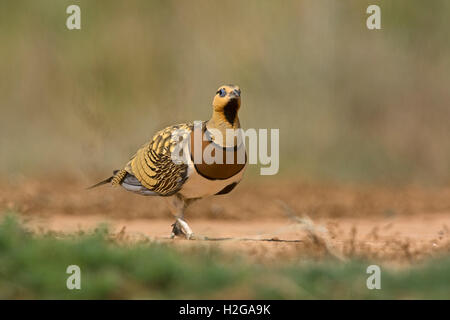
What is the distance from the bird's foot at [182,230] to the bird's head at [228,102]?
944mm

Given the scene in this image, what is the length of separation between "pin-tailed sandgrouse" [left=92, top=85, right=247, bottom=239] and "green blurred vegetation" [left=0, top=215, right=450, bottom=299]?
1355mm

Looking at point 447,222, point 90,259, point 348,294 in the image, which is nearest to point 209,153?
point 90,259

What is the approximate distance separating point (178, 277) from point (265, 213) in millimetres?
5286

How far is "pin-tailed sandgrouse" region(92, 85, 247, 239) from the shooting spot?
6.95m

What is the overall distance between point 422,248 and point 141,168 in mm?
2371

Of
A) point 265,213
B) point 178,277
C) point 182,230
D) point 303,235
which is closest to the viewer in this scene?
point 178,277

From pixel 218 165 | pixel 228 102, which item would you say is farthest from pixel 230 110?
pixel 218 165

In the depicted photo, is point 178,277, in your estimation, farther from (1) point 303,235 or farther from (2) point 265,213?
(2) point 265,213

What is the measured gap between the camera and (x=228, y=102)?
697cm

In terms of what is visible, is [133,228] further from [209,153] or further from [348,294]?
[348,294]

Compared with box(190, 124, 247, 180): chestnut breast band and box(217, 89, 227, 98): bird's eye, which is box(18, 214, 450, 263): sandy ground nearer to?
box(190, 124, 247, 180): chestnut breast band

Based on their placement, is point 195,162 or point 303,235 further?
point 303,235

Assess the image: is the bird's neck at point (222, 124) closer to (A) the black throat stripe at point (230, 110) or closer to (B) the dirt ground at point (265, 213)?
(A) the black throat stripe at point (230, 110)

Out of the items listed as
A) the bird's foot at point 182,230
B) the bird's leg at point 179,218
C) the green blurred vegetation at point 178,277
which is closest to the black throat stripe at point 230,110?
the bird's leg at point 179,218
